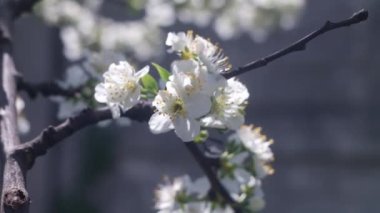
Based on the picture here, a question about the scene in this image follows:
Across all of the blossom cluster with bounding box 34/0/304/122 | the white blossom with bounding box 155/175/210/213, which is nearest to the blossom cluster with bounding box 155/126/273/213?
the white blossom with bounding box 155/175/210/213

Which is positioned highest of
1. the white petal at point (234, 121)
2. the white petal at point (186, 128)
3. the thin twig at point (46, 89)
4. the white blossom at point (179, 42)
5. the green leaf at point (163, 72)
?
the thin twig at point (46, 89)

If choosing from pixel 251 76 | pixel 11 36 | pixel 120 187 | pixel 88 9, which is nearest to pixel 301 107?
pixel 251 76

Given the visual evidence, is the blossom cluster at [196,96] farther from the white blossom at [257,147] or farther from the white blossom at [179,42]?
the white blossom at [257,147]

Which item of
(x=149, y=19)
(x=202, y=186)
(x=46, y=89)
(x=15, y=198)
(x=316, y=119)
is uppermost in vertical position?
(x=316, y=119)

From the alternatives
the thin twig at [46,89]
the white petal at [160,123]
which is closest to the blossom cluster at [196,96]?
the white petal at [160,123]

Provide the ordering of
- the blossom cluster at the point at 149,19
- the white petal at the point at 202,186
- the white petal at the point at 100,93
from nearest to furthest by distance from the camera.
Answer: the white petal at the point at 100,93
the white petal at the point at 202,186
the blossom cluster at the point at 149,19

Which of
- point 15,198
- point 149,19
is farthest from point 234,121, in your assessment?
point 149,19

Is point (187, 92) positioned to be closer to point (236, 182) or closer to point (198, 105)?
point (198, 105)

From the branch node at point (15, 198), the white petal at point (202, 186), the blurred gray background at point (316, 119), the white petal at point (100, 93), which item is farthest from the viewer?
the blurred gray background at point (316, 119)
